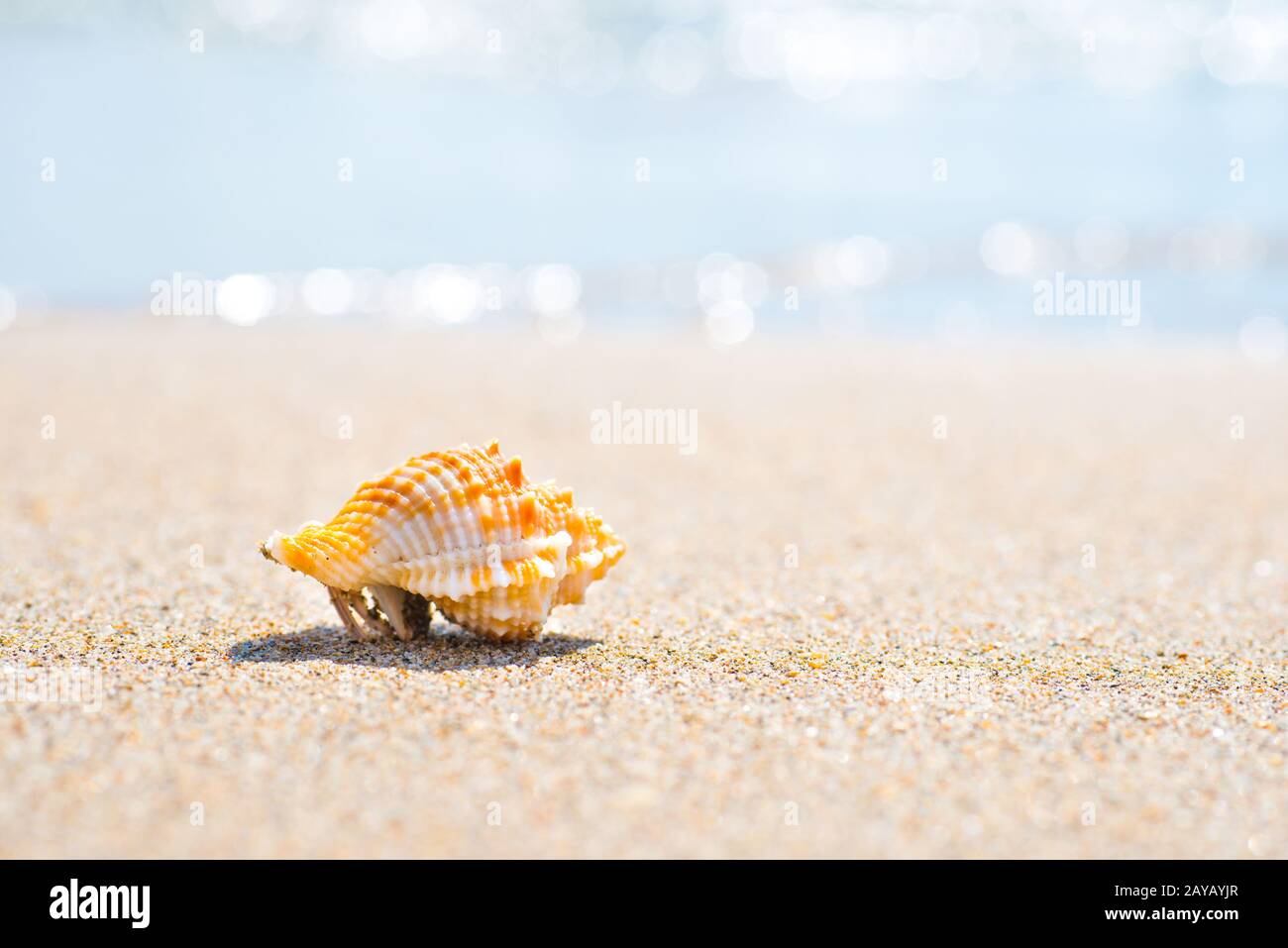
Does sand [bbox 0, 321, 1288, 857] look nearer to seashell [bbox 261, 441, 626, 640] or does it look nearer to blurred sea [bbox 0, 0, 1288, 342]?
seashell [bbox 261, 441, 626, 640]

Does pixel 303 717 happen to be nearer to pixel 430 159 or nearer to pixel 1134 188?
pixel 430 159

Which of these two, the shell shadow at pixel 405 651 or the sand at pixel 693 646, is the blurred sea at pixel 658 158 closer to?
the sand at pixel 693 646

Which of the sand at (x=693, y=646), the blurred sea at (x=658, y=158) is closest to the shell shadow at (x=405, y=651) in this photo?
the sand at (x=693, y=646)

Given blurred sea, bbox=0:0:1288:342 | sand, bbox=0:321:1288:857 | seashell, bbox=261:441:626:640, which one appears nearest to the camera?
sand, bbox=0:321:1288:857

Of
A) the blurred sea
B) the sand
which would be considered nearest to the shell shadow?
the sand

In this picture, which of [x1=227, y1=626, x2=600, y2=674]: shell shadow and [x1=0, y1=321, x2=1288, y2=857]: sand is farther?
[x1=227, y1=626, x2=600, y2=674]: shell shadow

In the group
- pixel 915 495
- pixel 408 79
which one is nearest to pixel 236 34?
pixel 408 79

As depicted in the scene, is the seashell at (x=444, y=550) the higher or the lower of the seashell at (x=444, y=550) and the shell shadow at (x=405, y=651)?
the higher

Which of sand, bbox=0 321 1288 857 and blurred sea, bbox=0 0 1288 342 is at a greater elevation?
blurred sea, bbox=0 0 1288 342
